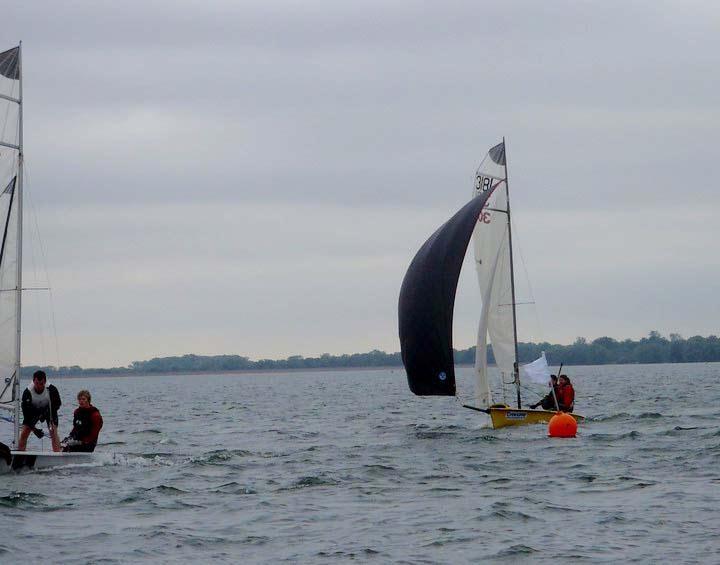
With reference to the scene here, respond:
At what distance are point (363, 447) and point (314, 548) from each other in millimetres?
11581

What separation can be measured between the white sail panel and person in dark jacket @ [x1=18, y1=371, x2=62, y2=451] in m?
0.37

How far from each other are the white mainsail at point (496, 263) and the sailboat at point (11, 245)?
12638mm

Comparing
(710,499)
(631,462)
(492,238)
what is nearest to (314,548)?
(710,499)

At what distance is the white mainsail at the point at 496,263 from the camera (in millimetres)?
28084

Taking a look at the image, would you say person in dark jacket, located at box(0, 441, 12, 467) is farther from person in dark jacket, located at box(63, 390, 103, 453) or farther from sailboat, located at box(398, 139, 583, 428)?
sailboat, located at box(398, 139, 583, 428)

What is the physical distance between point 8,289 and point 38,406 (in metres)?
1.97

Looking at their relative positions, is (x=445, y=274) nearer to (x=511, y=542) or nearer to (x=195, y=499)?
(x=195, y=499)

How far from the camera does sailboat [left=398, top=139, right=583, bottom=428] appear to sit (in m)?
26.2

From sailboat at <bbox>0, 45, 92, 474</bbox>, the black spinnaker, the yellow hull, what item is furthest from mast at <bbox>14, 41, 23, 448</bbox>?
the yellow hull

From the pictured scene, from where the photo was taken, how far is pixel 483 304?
27.6 m

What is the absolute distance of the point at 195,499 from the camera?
16547 mm

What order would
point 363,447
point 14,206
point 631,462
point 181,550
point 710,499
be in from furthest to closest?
point 363,447, point 631,462, point 14,206, point 710,499, point 181,550

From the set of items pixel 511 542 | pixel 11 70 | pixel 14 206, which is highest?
pixel 11 70

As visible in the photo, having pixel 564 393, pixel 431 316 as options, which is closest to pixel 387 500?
pixel 431 316
